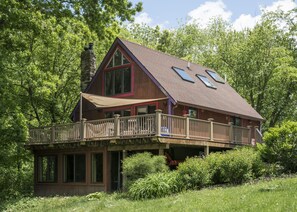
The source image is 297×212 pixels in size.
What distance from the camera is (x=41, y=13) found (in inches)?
702

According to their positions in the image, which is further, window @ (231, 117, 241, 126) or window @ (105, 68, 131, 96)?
window @ (231, 117, 241, 126)

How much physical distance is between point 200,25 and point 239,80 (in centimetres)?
1573

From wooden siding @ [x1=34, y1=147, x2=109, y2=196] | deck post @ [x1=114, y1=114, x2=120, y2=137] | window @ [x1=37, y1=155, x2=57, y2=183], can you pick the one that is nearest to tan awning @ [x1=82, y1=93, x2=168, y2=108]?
deck post @ [x1=114, y1=114, x2=120, y2=137]

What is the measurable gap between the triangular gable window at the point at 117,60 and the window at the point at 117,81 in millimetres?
396

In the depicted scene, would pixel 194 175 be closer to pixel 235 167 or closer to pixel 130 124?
pixel 235 167

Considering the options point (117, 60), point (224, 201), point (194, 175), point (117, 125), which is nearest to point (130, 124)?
point (117, 125)

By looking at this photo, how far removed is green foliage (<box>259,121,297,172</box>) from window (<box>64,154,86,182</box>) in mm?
10996

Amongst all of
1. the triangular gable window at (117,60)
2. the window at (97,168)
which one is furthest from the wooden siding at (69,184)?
the triangular gable window at (117,60)

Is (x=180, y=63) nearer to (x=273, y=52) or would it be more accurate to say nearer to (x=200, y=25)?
(x=273, y=52)

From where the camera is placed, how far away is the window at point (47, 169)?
85.8ft

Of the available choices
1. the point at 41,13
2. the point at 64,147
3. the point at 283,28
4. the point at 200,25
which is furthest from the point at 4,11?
the point at 200,25

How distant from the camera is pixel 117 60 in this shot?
25797 mm

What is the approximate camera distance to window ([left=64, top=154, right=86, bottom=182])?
80.3 ft

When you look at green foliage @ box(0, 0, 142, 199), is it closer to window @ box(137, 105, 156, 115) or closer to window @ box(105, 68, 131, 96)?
window @ box(105, 68, 131, 96)
